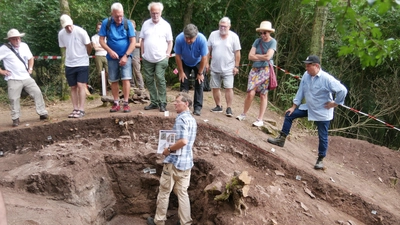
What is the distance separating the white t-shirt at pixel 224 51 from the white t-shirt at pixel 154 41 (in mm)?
1028

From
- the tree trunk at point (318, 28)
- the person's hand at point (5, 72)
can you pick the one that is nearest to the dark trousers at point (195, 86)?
the person's hand at point (5, 72)

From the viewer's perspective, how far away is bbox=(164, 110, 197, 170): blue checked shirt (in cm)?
486

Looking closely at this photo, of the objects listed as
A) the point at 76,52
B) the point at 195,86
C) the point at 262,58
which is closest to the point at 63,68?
the point at 76,52

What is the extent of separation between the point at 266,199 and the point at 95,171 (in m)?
2.95

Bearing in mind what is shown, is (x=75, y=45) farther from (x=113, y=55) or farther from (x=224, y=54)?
(x=224, y=54)

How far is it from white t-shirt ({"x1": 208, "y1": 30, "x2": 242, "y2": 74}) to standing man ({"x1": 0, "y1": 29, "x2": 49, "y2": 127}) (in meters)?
3.63

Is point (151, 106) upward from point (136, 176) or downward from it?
upward

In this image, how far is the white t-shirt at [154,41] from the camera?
262 inches

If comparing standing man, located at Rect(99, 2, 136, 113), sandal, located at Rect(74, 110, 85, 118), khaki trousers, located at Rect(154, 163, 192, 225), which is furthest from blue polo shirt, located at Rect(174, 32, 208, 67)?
khaki trousers, located at Rect(154, 163, 192, 225)

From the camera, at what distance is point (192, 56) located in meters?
6.64

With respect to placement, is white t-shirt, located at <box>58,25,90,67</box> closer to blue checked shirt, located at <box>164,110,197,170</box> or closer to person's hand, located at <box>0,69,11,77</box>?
person's hand, located at <box>0,69,11,77</box>

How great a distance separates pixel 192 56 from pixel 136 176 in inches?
97.8

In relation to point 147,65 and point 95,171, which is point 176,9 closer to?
point 147,65

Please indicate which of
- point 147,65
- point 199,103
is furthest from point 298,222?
point 147,65
